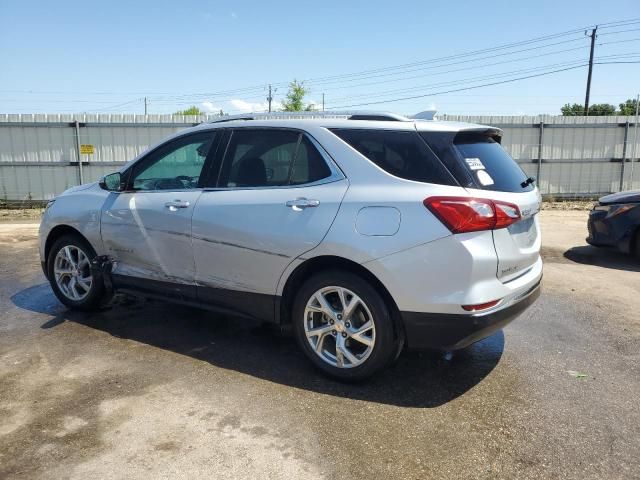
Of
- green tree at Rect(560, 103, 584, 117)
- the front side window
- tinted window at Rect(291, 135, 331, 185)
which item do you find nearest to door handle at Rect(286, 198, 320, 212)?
tinted window at Rect(291, 135, 331, 185)

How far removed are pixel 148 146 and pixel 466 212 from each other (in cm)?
1142

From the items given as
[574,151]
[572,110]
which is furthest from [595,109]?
[574,151]

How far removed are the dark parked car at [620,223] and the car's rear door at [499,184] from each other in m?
4.40

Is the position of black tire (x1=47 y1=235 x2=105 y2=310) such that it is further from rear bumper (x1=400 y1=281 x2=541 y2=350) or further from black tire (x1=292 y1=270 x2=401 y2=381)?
rear bumper (x1=400 y1=281 x2=541 y2=350)

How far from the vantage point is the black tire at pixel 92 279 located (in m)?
4.99

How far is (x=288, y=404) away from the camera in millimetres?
3389

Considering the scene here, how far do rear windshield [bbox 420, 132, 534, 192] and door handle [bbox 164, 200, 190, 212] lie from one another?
192cm

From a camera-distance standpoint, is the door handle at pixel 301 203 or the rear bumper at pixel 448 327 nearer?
the rear bumper at pixel 448 327

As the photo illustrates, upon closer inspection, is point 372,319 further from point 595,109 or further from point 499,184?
point 595,109

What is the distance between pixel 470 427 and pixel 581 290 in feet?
12.2

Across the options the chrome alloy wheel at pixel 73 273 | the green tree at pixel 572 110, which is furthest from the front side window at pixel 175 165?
the green tree at pixel 572 110

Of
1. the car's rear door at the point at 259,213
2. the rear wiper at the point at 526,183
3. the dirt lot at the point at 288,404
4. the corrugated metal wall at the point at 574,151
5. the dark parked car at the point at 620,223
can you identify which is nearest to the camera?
the dirt lot at the point at 288,404

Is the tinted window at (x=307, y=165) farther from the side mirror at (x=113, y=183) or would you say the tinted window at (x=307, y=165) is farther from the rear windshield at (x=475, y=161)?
the side mirror at (x=113, y=183)

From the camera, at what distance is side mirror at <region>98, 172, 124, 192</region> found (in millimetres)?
4801
